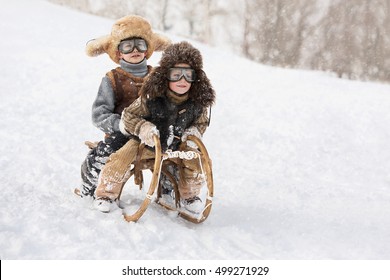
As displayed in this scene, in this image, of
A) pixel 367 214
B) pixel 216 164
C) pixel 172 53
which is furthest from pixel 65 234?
pixel 216 164

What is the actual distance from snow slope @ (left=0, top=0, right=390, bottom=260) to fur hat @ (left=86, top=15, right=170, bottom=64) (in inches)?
52.8

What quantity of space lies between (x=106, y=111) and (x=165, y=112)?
52 cm

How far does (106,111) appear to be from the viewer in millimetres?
4016

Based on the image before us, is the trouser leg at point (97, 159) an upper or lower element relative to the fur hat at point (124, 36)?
lower

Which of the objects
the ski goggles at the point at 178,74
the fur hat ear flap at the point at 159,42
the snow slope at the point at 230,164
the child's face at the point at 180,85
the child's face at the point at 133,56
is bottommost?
the snow slope at the point at 230,164

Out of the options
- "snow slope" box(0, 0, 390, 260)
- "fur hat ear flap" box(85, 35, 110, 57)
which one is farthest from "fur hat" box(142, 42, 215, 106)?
"snow slope" box(0, 0, 390, 260)

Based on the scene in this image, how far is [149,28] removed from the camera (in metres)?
4.33

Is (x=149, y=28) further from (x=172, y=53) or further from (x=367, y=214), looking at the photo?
(x=367, y=214)

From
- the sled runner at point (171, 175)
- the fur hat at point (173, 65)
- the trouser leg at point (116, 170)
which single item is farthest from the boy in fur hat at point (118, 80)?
the fur hat at point (173, 65)

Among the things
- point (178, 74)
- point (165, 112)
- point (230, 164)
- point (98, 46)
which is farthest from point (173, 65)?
point (230, 164)

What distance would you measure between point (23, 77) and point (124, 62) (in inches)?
235

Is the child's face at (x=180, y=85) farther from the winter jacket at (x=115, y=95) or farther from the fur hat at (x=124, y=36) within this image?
the fur hat at (x=124, y=36)

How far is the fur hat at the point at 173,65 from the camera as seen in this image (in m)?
3.75

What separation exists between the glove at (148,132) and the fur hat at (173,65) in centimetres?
24
